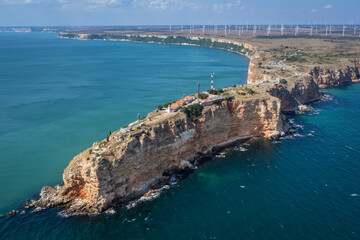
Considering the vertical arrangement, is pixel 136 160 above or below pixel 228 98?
below

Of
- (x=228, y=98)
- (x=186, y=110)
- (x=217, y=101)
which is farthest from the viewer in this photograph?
(x=228, y=98)

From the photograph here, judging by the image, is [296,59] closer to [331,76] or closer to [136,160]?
[331,76]

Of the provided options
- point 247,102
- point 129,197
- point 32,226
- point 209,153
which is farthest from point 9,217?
point 247,102

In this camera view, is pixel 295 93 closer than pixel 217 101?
No

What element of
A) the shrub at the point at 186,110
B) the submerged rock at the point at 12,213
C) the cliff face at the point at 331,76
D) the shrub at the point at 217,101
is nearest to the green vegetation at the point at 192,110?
the shrub at the point at 186,110

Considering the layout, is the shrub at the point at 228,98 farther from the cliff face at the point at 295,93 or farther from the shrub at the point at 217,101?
the cliff face at the point at 295,93

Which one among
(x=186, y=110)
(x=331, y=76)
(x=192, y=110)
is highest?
(x=331, y=76)

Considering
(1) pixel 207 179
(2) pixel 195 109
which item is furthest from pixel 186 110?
(1) pixel 207 179

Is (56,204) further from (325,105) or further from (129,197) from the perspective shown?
(325,105)
